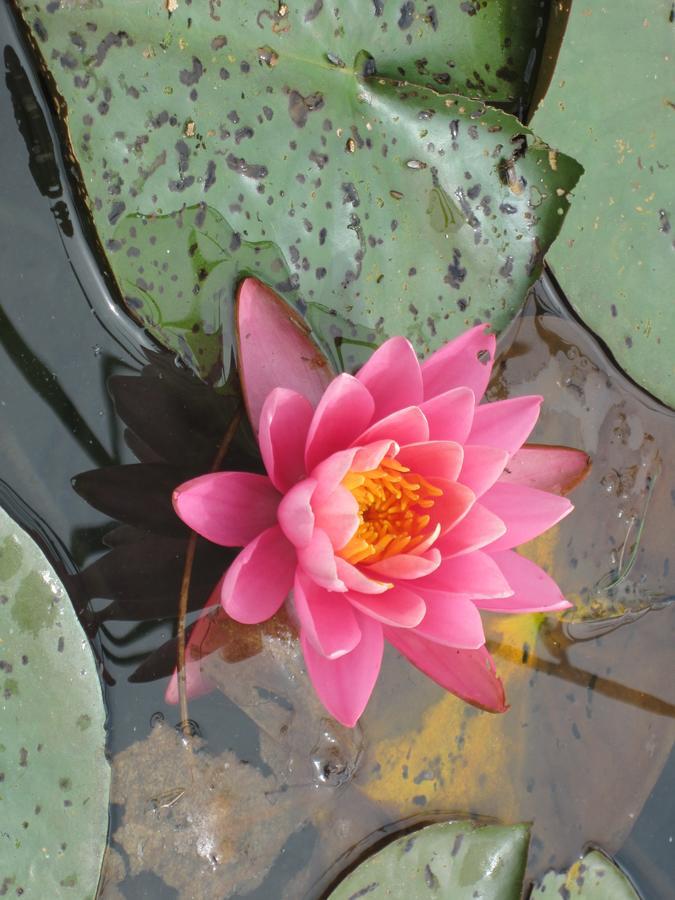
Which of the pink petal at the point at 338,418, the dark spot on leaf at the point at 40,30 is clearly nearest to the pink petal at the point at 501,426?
the pink petal at the point at 338,418

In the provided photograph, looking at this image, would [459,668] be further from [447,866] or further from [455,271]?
[455,271]

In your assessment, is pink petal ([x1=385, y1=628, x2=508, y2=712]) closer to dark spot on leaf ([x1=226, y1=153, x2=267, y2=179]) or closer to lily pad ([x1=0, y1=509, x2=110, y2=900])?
lily pad ([x1=0, y1=509, x2=110, y2=900])

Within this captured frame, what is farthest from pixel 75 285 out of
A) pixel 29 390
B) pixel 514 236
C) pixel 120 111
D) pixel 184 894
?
pixel 184 894

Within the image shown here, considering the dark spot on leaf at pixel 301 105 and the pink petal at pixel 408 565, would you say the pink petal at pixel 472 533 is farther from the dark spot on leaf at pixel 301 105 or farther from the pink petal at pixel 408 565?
the dark spot on leaf at pixel 301 105

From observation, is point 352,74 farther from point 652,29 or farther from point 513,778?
point 513,778

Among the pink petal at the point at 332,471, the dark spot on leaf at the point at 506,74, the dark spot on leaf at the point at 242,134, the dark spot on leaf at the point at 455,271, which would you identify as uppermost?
the dark spot on leaf at the point at 506,74

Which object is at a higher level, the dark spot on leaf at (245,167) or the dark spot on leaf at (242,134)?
the dark spot on leaf at (242,134)

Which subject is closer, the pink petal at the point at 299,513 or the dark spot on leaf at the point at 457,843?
the pink petal at the point at 299,513
